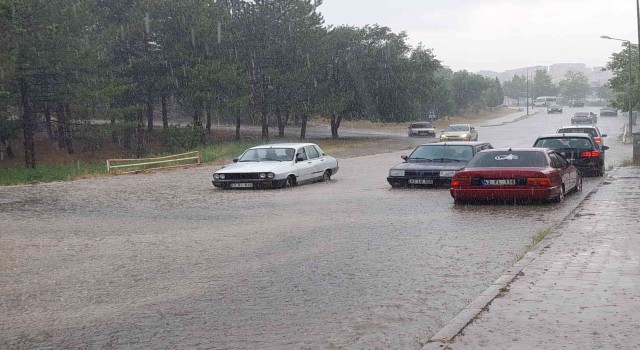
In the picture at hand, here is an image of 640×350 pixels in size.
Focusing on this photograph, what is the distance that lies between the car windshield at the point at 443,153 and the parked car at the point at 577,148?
295cm

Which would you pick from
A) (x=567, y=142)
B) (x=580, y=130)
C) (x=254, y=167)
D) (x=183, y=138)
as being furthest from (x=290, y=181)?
(x=183, y=138)

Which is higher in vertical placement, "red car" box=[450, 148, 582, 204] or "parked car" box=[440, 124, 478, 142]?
"red car" box=[450, 148, 582, 204]

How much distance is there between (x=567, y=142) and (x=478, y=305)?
17.2m

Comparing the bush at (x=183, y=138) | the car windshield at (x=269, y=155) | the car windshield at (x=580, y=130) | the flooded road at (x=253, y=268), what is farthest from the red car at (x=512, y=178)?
the bush at (x=183, y=138)

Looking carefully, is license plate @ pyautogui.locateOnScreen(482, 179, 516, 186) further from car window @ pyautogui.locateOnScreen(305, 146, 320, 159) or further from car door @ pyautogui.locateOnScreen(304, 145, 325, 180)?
car window @ pyautogui.locateOnScreen(305, 146, 320, 159)

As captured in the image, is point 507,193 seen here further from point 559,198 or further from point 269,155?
point 269,155

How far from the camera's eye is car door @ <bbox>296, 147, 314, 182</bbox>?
2264 cm

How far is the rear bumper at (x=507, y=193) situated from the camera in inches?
614

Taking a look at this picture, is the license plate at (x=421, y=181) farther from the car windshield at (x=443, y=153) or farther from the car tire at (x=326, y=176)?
the car tire at (x=326, y=176)

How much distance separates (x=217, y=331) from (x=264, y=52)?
5479 cm

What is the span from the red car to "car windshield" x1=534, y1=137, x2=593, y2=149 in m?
5.87

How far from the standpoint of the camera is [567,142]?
75.4 feet

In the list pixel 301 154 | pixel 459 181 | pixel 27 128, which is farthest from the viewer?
pixel 27 128

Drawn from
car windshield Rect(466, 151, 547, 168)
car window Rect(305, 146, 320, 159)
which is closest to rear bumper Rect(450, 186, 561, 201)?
car windshield Rect(466, 151, 547, 168)
